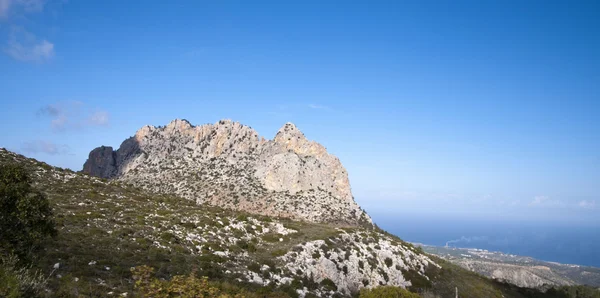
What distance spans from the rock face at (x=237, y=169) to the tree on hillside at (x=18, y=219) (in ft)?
183

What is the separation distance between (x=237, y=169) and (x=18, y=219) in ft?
243

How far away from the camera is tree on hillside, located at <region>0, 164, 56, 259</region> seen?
14.6 metres

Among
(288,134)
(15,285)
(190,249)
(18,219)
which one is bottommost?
(190,249)

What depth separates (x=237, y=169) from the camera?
8894cm

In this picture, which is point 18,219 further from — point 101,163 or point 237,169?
point 101,163

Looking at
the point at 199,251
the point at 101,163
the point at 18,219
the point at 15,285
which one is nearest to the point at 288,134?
the point at 101,163

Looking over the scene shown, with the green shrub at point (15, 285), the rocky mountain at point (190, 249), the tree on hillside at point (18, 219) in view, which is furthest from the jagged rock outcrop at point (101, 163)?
the green shrub at point (15, 285)

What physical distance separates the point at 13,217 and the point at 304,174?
75.0 m

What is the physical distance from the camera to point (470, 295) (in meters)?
42.8

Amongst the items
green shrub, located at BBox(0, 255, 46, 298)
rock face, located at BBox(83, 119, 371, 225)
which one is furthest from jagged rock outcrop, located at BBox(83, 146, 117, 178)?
green shrub, located at BBox(0, 255, 46, 298)

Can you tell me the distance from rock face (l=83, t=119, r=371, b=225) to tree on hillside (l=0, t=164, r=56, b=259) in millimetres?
55927

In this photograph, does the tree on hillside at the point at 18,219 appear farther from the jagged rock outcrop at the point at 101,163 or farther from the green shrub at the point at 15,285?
the jagged rock outcrop at the point at 101,163

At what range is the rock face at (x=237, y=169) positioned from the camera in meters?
76.6

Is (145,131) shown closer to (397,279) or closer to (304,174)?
(304,174)
